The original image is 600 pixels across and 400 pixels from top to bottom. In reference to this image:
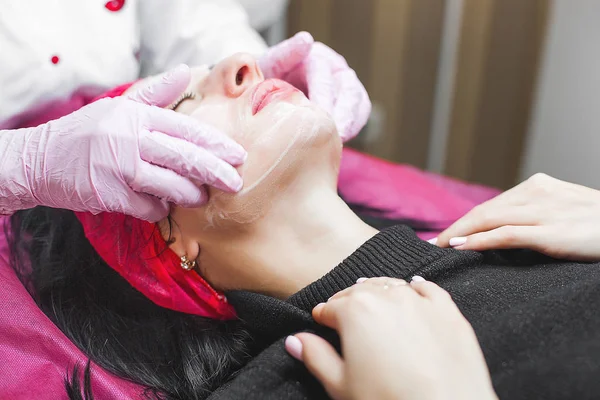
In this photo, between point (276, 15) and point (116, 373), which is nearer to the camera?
point (116, 373)

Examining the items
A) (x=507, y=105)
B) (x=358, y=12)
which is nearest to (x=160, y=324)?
(x=358, y=12)

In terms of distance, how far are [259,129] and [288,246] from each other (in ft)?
0.72

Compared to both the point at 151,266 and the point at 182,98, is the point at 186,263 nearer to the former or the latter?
the point at 151,266

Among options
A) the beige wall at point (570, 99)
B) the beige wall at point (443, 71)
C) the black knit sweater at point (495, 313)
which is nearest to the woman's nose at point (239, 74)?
the black knit sweater at point (495, 313)

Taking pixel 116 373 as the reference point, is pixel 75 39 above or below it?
above

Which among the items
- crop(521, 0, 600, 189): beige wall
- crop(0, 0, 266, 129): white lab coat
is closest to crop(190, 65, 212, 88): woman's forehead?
crop(0, 0, 266, 129): white lab coat

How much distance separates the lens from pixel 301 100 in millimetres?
1167

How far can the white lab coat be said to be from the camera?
1.41m

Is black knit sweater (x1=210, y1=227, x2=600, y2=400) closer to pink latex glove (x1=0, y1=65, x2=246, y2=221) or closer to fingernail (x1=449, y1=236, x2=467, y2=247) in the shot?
fingernail (x1=449, y1=236, x2=467, y2=247)

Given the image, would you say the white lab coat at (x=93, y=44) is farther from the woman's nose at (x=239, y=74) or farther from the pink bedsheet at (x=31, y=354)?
the woman's nose at (x=239, y=74)

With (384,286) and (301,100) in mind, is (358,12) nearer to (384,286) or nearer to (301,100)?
(301,100)

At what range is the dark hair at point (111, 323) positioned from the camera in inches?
44.5

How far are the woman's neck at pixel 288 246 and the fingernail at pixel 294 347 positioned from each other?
0.21 m

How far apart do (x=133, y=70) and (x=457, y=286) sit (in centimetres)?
105
